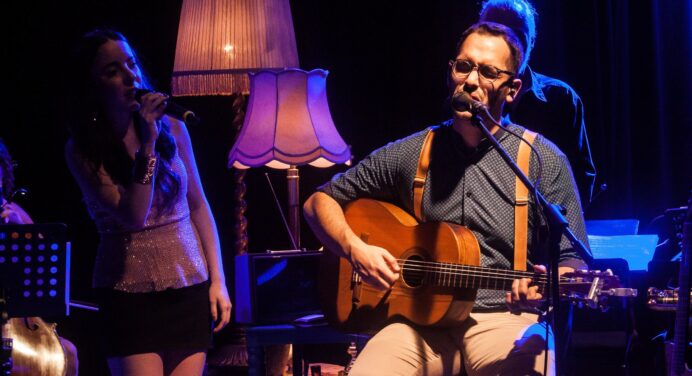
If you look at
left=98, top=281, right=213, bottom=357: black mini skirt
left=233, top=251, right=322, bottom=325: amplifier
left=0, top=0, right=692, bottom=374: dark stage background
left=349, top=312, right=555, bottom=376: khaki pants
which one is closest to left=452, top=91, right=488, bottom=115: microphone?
left=349, top=312, right=555, bottom=376: khaki pants

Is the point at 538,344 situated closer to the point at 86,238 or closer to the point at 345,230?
the point at 345,230

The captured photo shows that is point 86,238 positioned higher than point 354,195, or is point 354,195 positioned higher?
point 354,195

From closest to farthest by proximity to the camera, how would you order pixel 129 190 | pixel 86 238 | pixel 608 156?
1. pixel 129 190
2. pixel 608 156
3. pixel 86 238

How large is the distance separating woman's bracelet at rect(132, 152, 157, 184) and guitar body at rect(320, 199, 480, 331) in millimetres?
780

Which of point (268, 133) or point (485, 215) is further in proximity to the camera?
point (268, 133)

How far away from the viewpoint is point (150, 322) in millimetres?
3117

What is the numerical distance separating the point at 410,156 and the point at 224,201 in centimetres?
312

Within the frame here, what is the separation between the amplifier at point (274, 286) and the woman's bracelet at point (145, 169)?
40.3 inches

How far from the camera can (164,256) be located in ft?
10.4

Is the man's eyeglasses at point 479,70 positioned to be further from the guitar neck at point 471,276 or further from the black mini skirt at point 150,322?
the black mini skirt at point 150,322

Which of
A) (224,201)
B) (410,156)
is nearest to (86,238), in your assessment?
(224,201)

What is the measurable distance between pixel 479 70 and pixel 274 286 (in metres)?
1.56

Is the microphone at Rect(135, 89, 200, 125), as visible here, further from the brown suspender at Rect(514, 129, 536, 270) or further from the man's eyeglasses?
the brown suspender at Rect(514, 129, 536, 270)

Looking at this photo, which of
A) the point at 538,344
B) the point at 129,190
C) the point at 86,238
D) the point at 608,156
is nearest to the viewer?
the point at 538,344
